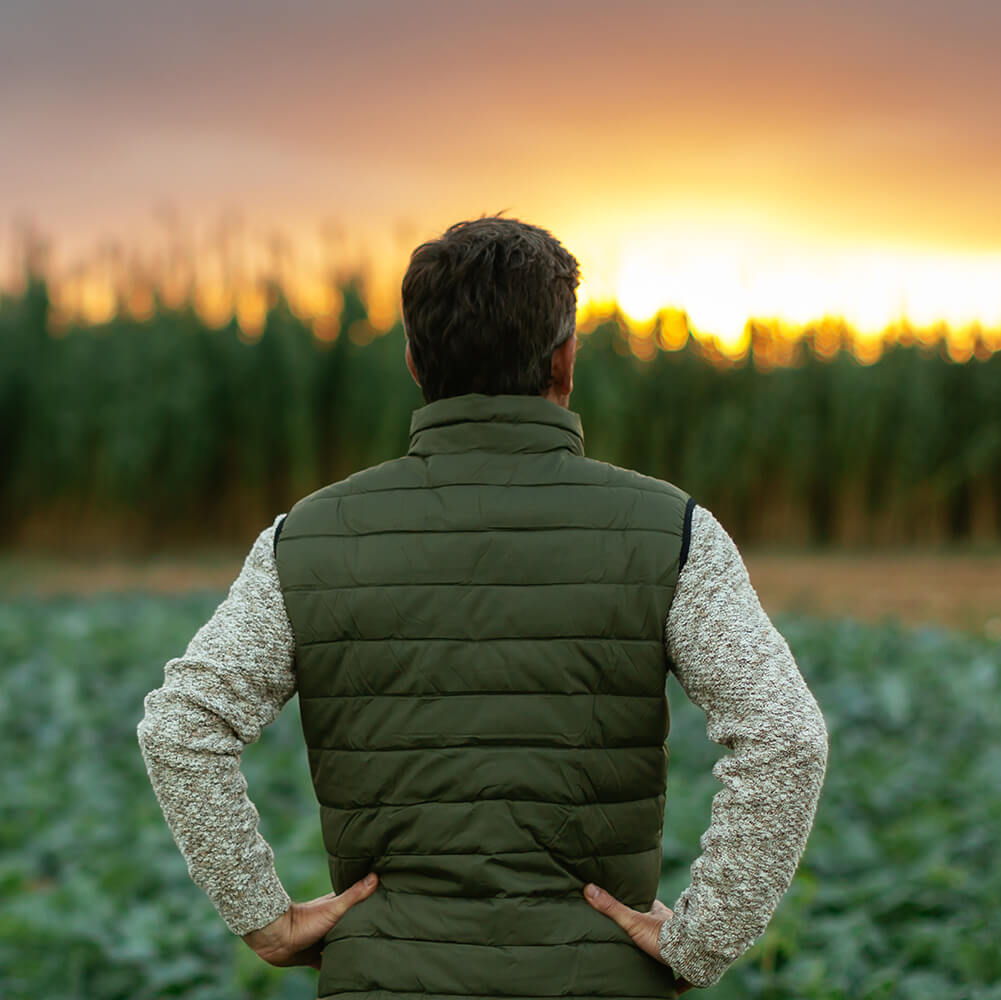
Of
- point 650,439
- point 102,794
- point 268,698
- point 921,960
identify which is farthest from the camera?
point 650,439

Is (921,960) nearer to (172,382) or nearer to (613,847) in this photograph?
(613,847)

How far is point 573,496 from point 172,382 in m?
11.9

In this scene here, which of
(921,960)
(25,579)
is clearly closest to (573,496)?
(921,960)

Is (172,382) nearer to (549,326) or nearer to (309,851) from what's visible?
(309,851)

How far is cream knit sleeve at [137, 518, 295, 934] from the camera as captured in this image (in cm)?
129

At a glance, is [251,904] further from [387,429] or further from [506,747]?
[387,429]

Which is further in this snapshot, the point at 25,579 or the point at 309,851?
the point at 25,579

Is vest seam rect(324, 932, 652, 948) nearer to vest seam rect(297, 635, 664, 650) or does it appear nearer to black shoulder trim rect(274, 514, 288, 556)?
vest seam rect(297, 635, 664, 650)

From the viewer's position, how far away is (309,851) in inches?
136

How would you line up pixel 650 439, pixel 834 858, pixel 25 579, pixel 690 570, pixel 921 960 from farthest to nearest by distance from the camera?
pixel 650 439
pixel 25 579
pixel 834 858
pixel 921 960
pixel 690 570

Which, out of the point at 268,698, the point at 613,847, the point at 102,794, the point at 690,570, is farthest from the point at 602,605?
the point at 102,794

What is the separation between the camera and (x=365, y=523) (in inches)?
50.3

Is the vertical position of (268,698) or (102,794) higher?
(268,698)

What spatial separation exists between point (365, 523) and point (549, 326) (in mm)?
283
